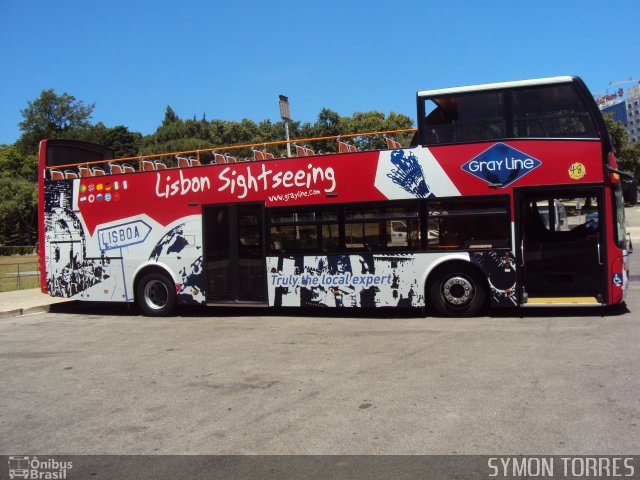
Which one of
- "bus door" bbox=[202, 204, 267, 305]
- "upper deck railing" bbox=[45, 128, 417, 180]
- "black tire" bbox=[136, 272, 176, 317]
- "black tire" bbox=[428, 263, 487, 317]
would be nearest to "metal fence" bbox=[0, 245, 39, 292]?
"upper deck railing" bbox=[45, 128, 417, 180]

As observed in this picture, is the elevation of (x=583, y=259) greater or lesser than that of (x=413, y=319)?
greater

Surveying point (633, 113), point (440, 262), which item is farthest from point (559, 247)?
point (633, 113)

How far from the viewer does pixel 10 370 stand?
287 inches

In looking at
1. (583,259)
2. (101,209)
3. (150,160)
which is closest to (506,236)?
(583,259)

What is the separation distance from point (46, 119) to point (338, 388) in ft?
368

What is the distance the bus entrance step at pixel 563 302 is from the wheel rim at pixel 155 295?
7534mm

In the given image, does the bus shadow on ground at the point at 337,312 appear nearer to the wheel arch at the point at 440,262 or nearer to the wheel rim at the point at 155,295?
the wheel rim at the point at 155,295

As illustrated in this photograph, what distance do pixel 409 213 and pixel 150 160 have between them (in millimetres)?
6118

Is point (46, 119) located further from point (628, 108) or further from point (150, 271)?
point (628, 108)

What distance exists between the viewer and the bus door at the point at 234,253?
10.7 metres

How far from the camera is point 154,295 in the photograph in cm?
1176

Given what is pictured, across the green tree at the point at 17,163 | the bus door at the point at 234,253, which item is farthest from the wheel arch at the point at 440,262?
the green tree at the point at 17,163

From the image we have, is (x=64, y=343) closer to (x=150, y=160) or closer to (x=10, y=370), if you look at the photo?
(x=10, y=370)

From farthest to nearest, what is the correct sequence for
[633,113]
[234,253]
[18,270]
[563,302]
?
[633,113] < [18,270] < [234,253] < [563,302]
